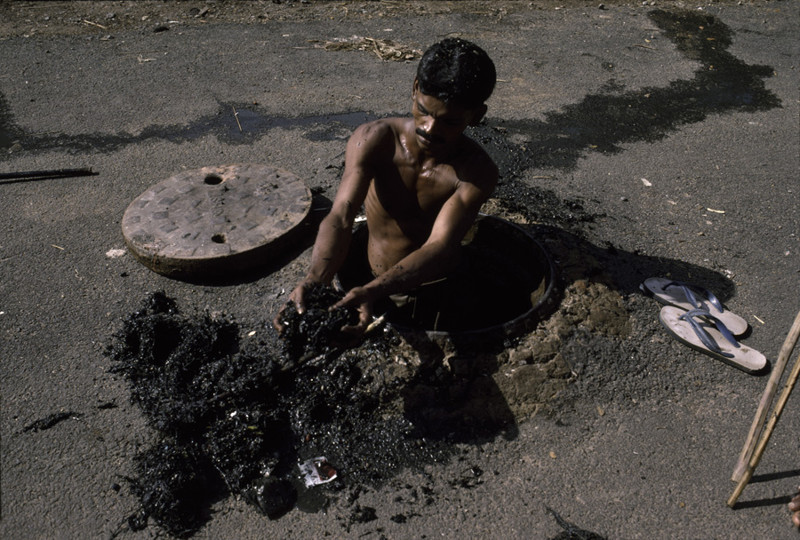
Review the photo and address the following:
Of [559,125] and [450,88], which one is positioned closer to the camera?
[450,88]

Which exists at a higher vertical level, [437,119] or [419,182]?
[437,119]

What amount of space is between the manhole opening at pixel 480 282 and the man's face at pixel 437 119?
1.15 m

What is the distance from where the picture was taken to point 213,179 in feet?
15.4

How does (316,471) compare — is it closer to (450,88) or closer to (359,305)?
(359,305)

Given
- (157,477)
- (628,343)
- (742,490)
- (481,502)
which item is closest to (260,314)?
(157,477)

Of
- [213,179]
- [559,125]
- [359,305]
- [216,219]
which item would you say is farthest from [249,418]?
[559,125]

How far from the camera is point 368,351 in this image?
3.28 meters

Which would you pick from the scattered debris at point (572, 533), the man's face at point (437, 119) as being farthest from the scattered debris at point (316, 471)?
the man's face at point (437, 119)

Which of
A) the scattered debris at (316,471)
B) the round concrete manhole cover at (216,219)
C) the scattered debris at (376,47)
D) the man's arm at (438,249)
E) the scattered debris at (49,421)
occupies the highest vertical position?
the man's arm at (438,249)

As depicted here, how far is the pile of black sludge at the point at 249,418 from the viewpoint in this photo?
110 inches

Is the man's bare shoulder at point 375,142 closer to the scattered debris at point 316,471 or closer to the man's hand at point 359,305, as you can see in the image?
the man's hand at point 359,305

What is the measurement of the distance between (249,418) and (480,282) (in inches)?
82.0

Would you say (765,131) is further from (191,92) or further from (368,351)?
(191,92)

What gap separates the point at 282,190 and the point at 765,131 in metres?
4.96
